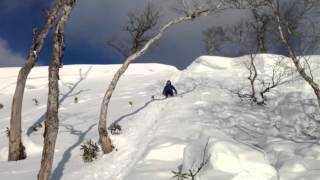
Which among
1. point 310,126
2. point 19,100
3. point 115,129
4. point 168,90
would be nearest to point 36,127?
point 19,100

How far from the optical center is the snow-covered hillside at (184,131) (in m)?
10.7

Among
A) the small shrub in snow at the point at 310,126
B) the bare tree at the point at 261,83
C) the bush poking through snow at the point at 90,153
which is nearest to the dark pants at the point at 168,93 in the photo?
the bare tree at the point at 261,83

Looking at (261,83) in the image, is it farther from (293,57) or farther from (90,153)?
(90,153)

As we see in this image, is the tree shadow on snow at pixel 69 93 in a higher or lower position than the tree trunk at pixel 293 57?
lower

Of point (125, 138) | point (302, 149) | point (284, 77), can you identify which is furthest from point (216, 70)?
point (302, 149)

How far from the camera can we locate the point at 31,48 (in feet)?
56.5

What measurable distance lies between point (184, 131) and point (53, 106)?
22.2 feet

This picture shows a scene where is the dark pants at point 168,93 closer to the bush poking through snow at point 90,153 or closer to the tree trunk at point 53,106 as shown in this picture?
the bush poking through snow at point 90,153

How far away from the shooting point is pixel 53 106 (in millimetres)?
10891

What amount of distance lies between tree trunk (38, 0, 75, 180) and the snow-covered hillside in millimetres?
2162

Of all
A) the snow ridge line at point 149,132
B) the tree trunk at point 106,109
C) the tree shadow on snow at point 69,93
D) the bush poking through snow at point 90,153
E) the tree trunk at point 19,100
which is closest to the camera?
the snow ridge line at point 149,132

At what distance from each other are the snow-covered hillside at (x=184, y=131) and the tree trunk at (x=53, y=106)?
2162 millimetres

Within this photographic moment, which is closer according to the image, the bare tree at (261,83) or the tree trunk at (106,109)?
the tree trunk at (106,109)

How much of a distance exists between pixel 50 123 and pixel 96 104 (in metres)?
16.5
